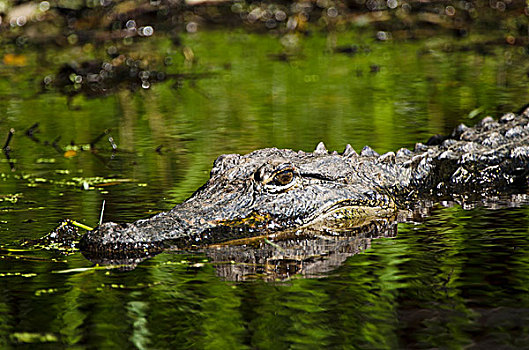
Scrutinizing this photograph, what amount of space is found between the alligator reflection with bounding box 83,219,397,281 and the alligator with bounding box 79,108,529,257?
0.15 feet

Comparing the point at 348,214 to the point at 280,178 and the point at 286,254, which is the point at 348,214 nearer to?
the point at 280,178

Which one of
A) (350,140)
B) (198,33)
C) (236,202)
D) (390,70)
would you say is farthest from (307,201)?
(198,33)

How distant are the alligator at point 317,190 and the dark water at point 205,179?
0.19m

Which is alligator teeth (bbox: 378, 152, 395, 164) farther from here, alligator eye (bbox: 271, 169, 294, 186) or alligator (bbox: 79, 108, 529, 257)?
alligator eye (bbox: 271, 169, 294, 186)

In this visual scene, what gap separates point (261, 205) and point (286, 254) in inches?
15.7

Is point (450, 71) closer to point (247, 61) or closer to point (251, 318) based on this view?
point (247, 61)

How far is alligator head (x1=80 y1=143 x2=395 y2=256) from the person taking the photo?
429 centimetres

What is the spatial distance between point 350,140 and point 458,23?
8097mm

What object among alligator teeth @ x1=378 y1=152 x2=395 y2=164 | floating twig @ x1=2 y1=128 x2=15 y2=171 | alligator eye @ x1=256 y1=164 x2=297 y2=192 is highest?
floating twig @ x1=2 y1=128 x2=15 y2=171

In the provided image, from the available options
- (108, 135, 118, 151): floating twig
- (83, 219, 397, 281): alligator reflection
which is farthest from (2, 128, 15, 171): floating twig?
(83, 219, 397, 281): alligator reflection

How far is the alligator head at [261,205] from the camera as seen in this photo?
4.29m

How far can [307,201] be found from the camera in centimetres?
476

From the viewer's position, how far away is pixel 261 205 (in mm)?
4602

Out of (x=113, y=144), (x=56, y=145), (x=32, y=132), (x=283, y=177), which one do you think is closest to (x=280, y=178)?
(x=283, y=177)
